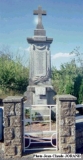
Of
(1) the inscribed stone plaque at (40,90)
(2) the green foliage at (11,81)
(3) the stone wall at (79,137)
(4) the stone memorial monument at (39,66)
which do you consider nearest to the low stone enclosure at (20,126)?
(3) the stone wall at (79,137)

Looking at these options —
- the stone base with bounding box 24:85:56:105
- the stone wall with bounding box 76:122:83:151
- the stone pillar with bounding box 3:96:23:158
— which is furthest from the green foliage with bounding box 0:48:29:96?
the stone pillar with bounding box 3:96:23:158

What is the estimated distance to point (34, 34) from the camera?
7078 mm

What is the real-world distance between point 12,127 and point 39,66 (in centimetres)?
391

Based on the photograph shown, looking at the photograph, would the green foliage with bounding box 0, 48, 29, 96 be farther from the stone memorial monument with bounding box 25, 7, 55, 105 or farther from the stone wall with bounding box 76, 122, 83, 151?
the stone wall with bounding box 76, 122, 83, 151

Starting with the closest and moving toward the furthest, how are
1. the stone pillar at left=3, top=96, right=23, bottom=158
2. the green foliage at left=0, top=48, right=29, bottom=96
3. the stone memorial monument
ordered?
the stone pillar at left=3, top=96, right=23, bottom=158 → the stone memorial monument → the green foliage at left=0, top=48, right=29, bottom=96

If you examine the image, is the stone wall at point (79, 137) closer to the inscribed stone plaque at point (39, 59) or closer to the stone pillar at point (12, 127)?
the stone pillar at point (12, 127)

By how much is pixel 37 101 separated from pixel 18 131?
3.46 metres

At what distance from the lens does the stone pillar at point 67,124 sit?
3549 millimetres

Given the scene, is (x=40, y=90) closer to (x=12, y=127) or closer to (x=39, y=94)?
(x=39, y=94)

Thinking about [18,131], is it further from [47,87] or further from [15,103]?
[47,87]

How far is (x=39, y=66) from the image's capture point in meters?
7.07

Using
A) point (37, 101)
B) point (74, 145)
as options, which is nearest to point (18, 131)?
point (74, 145)

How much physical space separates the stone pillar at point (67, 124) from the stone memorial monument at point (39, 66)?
336cm

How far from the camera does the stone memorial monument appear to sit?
6.96 metres
